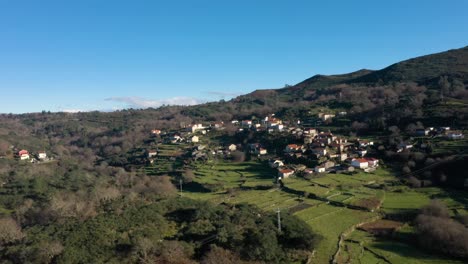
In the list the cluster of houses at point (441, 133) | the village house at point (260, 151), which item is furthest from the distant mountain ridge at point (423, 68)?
the village house at point (260, 151)

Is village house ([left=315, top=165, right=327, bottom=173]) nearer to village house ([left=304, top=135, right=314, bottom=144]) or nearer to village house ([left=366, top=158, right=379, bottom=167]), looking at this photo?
village house ([left=366, top=158, right=379, bottom=167])

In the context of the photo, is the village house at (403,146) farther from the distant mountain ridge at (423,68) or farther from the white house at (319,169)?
the distant mountain ridge at (423,68)

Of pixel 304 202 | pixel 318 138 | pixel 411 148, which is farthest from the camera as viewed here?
pixel 318 138

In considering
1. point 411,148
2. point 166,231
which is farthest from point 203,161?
point 166,231

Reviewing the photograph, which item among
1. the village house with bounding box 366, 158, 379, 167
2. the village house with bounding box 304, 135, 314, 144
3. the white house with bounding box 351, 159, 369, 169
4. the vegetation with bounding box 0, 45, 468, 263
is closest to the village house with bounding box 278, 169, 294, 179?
the vegetation with bounding box 0, 45, 468, 263

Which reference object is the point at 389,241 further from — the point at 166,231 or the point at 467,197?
the point at 166,231

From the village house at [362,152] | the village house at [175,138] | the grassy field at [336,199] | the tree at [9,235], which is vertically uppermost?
the village house at [175,138]

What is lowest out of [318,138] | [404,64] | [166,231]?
[166,231]

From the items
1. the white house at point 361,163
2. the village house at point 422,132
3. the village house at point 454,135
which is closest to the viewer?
the white house at point 361,163

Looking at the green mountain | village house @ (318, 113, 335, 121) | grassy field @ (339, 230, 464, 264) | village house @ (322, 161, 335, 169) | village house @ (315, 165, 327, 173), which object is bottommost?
grassy field @ (339, 230, 464, 264)

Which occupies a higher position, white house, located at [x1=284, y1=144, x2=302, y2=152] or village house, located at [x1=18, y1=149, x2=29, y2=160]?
white house, located at [x1=284, y1=144, x2=302, y2=152]

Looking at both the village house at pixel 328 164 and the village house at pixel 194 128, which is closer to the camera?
the village house at pixel 328 164
